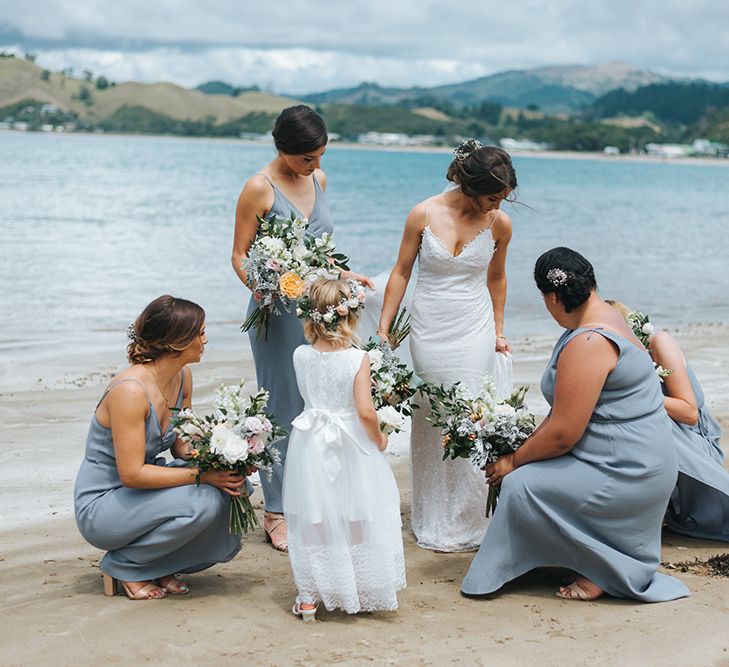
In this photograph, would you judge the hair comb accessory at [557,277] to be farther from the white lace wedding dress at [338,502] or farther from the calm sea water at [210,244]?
the calm sea water at [210,244]

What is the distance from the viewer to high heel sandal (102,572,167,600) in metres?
5.27

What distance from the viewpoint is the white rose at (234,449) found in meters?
5.02

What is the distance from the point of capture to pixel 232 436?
5.06m

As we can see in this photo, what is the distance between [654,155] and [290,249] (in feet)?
528

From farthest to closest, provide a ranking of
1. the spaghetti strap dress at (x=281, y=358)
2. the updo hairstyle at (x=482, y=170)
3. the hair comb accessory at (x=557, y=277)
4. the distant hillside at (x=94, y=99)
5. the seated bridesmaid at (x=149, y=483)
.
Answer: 1. the distant hillside at (x=94, y=99)
2. the spaghetti strap dress at (x=281, y=358)
3. the updo hairstyle at (x=482, y=170)
4. the hair comb accessory at (x=557, y=277)
5. the seated bridesmaid at (x=149, y=483)

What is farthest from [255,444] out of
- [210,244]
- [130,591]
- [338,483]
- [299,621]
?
[210,244]

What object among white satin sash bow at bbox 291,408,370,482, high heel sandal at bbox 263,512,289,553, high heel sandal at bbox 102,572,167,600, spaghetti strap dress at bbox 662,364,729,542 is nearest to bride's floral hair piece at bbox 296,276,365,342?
white satin sash bow at bbox 291,408,370,482

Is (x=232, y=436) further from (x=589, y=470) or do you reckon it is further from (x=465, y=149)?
(x=465, y=149)

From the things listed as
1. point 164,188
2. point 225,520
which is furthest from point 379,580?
point 164,188

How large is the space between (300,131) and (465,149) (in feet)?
3.24

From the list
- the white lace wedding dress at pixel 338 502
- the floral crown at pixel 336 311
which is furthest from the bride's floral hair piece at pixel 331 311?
the white lace wedding dress at pixel 338 502

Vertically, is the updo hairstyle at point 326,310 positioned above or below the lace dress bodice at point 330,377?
above

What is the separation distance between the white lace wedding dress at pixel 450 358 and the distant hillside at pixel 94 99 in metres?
174

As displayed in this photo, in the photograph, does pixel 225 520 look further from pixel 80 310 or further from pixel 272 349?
pixel 80 310
